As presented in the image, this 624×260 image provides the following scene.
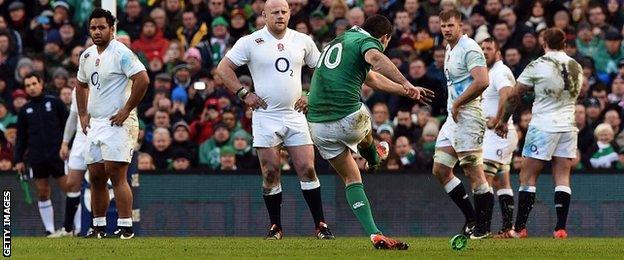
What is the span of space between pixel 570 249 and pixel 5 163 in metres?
10.9

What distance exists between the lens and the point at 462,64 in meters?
17.6

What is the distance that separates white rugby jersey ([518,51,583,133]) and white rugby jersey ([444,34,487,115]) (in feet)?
3.64

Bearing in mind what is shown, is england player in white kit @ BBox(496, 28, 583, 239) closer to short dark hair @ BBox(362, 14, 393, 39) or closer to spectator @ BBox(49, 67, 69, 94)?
short dark hair @ BBox(362, 14, 393, 39)

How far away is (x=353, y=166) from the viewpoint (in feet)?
49.2

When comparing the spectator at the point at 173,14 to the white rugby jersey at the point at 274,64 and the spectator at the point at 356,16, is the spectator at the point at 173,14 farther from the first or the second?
the white rugby jersey at the point at 274,64

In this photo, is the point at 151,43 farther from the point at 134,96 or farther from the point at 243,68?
the point at 134,96

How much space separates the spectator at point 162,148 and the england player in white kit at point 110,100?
18.0 ft

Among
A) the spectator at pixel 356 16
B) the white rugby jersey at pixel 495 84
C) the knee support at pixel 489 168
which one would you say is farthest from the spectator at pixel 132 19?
the knee support at pixel 489 168

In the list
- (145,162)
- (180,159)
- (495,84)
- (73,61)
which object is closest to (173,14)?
(73,61)

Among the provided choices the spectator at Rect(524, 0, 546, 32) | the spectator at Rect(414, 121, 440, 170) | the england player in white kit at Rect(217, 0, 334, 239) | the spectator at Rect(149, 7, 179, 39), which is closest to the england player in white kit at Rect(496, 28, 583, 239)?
the england player in white kit at Rect(217, 0, 334, 239)

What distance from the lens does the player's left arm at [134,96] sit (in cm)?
1727

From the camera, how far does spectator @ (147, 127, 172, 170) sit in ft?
76.3

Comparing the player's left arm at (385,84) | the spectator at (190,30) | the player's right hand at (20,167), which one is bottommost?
the player's right hand at (20,167)

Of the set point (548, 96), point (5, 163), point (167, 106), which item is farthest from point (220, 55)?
point (548, 96)
